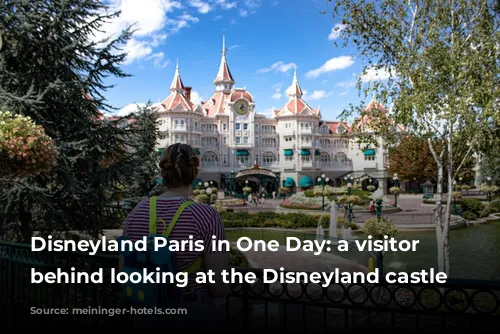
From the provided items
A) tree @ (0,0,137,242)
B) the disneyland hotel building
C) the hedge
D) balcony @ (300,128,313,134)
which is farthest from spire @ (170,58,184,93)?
tree @ (0,0,137,242)

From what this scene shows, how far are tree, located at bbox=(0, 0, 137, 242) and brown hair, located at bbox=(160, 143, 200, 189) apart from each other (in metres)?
9.41

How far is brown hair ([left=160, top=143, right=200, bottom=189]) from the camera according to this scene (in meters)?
2.75

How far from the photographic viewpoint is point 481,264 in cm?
1667

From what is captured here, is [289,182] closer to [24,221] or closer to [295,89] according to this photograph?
[295,89]

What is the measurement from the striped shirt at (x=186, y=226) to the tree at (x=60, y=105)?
9.42 metres

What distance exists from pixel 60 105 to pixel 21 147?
21.8 feet

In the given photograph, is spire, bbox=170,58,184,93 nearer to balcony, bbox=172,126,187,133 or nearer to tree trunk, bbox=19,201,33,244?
balcony, bbox=172,126,187,133

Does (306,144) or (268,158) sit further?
(268,158)

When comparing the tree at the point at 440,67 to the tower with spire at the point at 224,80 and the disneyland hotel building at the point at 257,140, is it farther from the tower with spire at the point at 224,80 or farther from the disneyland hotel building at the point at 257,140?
the tower with spire at the point at 224,80

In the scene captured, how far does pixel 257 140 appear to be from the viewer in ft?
216

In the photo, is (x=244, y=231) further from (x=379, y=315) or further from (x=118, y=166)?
(x=379, y=315)

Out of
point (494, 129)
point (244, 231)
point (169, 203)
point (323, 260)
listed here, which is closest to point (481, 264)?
point (323, 260)

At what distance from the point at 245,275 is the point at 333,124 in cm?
7014

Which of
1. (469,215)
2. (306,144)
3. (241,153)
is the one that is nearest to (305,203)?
(469,215)
